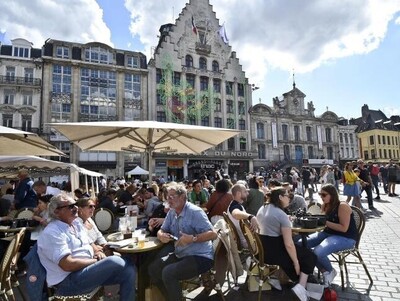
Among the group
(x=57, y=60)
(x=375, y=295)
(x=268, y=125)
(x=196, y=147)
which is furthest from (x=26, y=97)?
(x=375, y=295)

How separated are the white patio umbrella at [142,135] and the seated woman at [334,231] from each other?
2.58 meters

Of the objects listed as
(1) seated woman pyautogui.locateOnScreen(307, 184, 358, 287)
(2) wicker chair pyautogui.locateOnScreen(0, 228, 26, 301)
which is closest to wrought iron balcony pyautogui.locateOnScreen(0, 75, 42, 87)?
(2) wicker chair pyautogui.locateOnScreen(0, 228, 26, 301)

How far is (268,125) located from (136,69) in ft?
69.8

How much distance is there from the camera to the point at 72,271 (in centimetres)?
288

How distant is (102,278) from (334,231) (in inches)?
143


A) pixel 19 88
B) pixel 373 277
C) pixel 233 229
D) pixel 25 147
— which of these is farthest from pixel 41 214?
pixel 19 88

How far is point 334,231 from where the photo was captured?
4.48m

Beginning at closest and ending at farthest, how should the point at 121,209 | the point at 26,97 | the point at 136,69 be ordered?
the point at 121,209
the point at 26,97
the point at 136,69

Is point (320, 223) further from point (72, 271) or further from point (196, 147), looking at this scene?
point (196, 147)

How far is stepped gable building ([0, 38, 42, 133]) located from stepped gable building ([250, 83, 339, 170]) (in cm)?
2823

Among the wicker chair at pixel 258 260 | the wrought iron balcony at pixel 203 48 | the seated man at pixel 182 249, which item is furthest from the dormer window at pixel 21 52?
the wicker chair at pixel 258 260

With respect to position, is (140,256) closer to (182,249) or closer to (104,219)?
(182,249)

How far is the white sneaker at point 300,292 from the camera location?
11.4 feet

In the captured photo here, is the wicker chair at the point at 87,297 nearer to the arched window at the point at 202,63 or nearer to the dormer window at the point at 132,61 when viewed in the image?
the dormer window at the point at 132,61
